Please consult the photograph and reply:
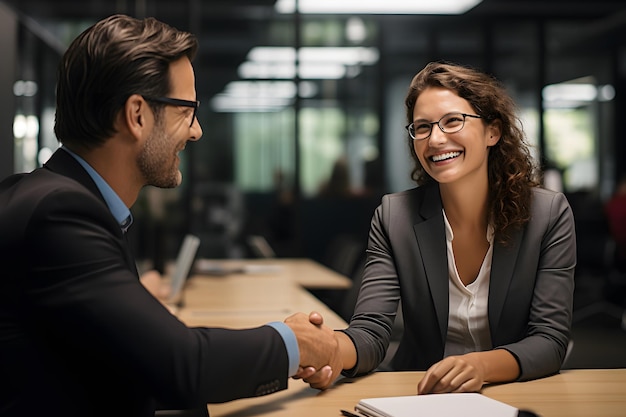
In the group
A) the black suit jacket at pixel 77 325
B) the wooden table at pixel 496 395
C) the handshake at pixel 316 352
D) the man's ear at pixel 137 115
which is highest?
the man's ear at pixel 137 115

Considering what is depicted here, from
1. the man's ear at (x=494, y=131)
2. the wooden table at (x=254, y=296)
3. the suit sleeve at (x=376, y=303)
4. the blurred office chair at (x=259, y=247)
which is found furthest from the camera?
the blurred office chair at (x=259, y=247)

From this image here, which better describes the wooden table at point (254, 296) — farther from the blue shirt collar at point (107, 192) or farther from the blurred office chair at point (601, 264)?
the blurred office chair at point (601, 264)

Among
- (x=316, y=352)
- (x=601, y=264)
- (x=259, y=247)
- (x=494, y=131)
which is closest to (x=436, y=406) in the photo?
(x=316, y=352)

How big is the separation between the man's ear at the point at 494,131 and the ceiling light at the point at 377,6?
6.45 meters

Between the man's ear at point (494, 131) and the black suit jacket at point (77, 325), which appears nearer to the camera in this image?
the black suit jacket at point (77, 325)

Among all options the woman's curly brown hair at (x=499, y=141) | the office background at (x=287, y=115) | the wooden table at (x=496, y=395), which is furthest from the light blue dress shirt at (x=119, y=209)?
the office background at (x=287, y=115)

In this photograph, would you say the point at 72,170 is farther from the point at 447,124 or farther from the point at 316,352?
the point at 447,124

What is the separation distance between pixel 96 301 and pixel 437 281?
1330 millimetres

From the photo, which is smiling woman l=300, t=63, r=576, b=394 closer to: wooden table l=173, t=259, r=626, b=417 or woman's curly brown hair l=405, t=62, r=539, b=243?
woman's curly brown hair l=405, t=62, r=539, b=243

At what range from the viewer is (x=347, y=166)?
347 inches

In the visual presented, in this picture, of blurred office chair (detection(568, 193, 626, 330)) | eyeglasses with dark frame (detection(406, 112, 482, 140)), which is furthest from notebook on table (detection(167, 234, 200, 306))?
blurred office chair (detection(568, 193, 626, 330))

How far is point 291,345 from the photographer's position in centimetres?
164

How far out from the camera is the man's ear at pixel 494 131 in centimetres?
254

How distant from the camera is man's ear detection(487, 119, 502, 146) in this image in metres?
2.54
